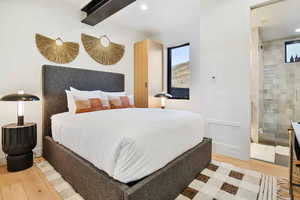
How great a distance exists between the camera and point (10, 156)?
202cm

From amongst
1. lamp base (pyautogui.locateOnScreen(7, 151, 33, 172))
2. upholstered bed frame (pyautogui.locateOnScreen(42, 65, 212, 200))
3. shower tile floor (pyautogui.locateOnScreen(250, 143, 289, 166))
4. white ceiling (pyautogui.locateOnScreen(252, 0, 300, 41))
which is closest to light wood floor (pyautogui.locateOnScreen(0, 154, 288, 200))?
lamp base (pyautogui.locateOnScreen(7, 151, 33, 172))

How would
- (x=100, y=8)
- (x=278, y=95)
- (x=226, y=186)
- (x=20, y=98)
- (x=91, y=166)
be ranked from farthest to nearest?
(x=278, y=95) < (x=100, y=8) < (x=20, y=98) < (x=226, y=186) < (x=91, y=166)

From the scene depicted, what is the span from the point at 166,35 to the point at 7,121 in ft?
12.3

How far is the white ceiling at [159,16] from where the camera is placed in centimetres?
278

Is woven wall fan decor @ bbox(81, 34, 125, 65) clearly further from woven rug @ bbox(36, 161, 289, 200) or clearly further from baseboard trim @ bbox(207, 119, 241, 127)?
baseboard trim @ bbox(207, 119, 241, 127)

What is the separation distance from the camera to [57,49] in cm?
265

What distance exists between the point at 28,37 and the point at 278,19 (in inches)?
180

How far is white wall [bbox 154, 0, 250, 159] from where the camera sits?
7.68ft

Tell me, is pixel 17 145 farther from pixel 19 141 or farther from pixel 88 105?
pixel 88 105

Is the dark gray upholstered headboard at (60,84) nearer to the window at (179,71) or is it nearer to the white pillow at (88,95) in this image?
the white pillow at (88,95)

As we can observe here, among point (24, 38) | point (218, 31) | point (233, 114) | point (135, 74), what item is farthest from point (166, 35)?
point (24, 38)

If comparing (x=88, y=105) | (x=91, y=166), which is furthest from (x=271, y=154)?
(x=88, y=105)

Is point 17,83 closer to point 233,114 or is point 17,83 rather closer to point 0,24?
point 0,24

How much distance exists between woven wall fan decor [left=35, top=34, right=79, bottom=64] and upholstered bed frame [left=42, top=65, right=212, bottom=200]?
0.69 ft
